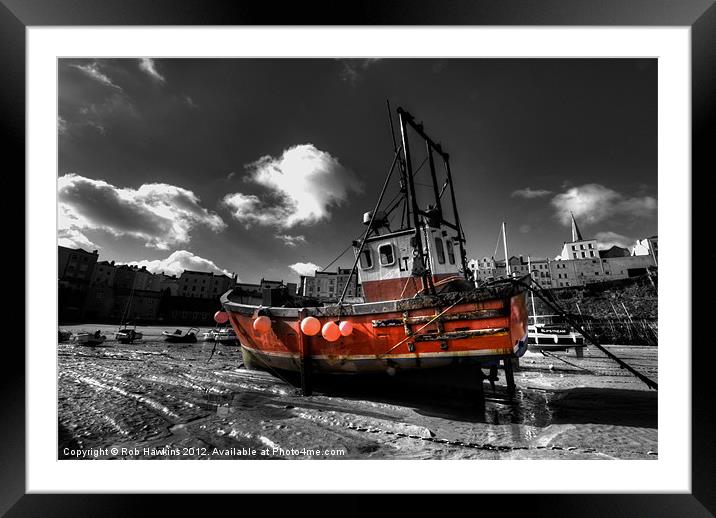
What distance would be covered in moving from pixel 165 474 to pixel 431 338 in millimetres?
3687

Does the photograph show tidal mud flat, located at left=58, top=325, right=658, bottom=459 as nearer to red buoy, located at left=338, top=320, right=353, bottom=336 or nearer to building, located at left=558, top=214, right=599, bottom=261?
red buoy, located at left=338, top=320, right=353, bottom=336

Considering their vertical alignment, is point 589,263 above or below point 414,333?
above

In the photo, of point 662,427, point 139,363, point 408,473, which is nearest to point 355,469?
point 408,473

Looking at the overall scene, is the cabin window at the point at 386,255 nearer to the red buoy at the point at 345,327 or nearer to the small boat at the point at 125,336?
the red buoy at the point at 345,327

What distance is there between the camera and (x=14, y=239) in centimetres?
262

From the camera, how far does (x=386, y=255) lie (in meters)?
6.31

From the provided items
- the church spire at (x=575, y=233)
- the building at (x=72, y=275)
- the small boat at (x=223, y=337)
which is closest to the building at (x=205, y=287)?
the small boat at (x=223, y=337)

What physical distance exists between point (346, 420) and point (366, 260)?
3314 mm

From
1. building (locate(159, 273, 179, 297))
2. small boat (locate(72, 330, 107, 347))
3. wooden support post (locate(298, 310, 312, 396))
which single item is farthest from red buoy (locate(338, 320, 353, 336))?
building (locate(159, 273, 179, 297))

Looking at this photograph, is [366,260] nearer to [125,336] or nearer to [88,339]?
[88,339]
